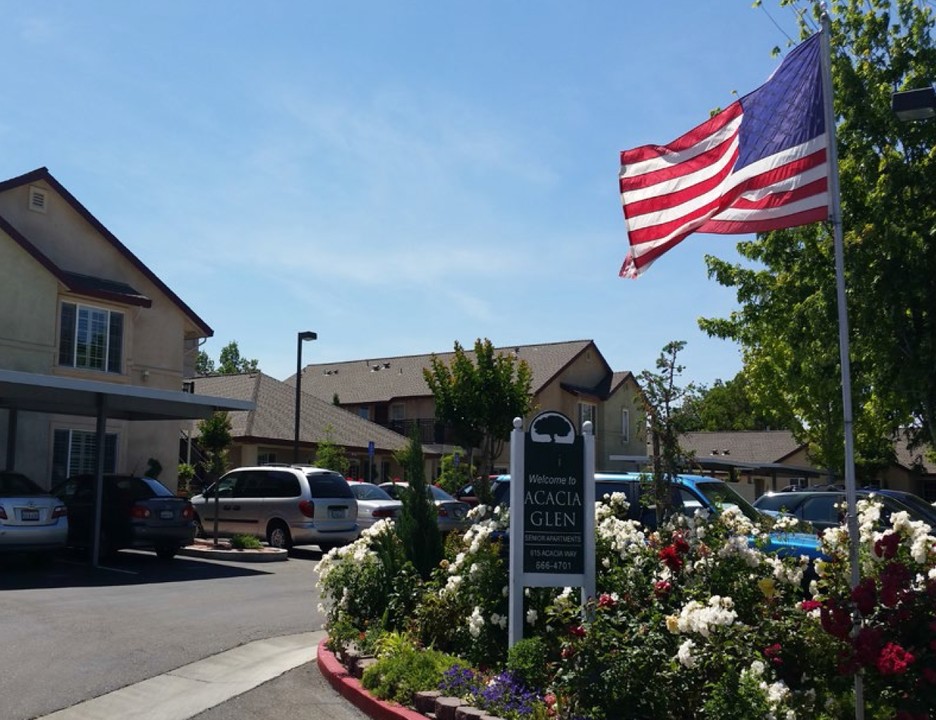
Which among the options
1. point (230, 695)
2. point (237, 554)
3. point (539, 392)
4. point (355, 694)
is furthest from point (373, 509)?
point (539, 392)

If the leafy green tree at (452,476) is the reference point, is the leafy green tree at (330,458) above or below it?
above

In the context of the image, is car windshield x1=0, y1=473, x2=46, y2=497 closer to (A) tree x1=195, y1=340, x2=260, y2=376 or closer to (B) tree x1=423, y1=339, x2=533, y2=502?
(B) tree x1=423, y1=339, x2=533, y2=502

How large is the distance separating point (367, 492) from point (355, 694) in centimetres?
1652

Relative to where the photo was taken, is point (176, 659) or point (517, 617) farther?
point (176, 659)

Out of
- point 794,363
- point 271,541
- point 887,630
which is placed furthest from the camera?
point 794,363

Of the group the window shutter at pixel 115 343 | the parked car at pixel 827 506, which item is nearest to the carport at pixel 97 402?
the window shutter at pixel 115 343

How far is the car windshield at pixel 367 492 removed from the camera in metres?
23.9

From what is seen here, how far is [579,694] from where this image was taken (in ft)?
20.3

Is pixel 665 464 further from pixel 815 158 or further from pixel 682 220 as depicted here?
pixel 815 158

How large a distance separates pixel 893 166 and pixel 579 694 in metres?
15.7

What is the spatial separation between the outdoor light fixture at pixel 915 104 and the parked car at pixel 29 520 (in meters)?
13.8

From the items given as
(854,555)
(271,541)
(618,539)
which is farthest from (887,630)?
(271,541)

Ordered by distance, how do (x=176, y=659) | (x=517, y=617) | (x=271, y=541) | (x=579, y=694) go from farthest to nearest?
(x=271, y=541) < (x=176, y=659) < (x=517, y=617) < (x=579, y=694)

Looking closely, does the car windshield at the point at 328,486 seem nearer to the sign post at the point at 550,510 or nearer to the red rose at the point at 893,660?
the sign post at the point at 550,510
